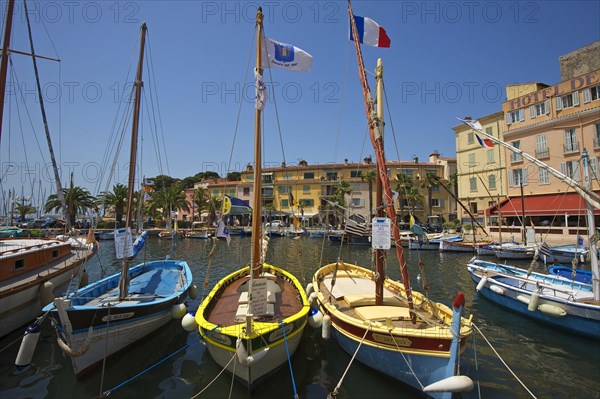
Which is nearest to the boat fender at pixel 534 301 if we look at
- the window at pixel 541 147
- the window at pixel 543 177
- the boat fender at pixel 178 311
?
the boat fender at pixel 178 311

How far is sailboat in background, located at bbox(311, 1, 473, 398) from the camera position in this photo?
24.0ft

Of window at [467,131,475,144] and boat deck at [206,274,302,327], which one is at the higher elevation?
window at [467,131,475,144]

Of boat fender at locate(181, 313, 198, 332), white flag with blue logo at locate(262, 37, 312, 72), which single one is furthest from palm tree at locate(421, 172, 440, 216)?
boat fender at locate(181, 313, 198, 332)

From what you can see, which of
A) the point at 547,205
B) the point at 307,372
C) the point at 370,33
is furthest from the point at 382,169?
the point at 547,205

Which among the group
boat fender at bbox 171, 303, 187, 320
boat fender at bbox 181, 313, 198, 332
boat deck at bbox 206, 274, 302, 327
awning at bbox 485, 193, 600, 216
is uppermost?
awning at bbox 485, 193, 600, 216

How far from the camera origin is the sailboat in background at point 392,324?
7.32 meters

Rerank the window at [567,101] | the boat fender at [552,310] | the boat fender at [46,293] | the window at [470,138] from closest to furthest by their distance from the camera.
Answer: the boat fender at [552,310], the boat fender at [46,293], the window at [567,101], the window at [470,138]

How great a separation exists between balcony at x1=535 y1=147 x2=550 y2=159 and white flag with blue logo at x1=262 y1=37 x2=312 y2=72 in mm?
36490

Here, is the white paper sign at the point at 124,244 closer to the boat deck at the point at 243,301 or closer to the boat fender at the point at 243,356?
the boat deck at the point at 243,301

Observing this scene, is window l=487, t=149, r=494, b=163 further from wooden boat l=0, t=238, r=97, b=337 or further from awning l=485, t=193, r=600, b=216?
wooden boat l=0, t=238, r=97, b=337

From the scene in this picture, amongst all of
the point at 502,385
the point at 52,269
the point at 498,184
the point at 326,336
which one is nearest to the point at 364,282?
the point at 326,336

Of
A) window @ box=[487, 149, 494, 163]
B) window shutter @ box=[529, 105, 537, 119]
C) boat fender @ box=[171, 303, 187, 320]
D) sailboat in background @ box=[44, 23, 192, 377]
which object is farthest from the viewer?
window @ box=[487, 149, 494, 163]

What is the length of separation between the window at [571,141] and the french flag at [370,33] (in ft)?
113

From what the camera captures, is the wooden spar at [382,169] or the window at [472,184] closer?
the wooden spar at [382,169]
